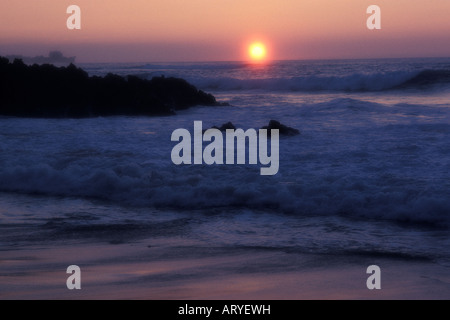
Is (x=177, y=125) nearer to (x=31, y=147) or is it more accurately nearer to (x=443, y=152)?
(x=31, y=147)

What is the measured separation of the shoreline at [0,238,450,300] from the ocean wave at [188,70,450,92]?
90.0ft

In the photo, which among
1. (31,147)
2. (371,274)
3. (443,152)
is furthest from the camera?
(31,147)

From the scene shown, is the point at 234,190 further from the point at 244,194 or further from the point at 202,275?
the point at 202,275

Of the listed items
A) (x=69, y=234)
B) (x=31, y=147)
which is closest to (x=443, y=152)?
(x=69, y=234)

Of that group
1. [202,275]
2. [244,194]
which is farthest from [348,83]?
[202,275]

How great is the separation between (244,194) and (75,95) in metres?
13.5

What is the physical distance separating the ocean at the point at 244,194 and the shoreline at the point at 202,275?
5.9 inches

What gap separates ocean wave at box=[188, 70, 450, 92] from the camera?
3406 centimetres

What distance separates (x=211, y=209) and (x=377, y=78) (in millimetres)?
28860

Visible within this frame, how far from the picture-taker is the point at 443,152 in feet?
36.6

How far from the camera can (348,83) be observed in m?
36.9

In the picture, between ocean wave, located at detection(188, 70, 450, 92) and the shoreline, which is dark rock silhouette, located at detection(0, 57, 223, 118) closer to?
the shoreline

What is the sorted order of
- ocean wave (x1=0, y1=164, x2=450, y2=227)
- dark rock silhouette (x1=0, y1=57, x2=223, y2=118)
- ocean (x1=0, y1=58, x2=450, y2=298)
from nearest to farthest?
ocean (x1=0, y1=58, x2=450, y2=298)
ocean wave (x1=0, y1=164, x2=450, y2=227)
dark rock silhouette (x1=0, y1=57, x2=223, y2=118)

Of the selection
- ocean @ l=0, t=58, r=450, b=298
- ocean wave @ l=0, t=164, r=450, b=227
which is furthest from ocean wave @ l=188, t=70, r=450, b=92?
→ ocean wave @ l=0, t=164, r=450, b=227
